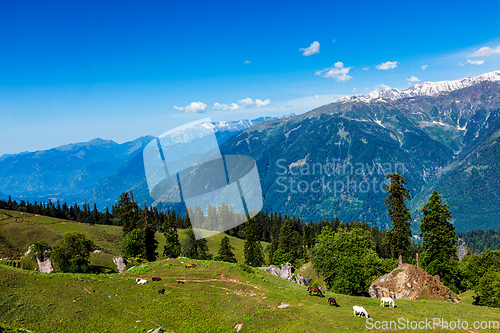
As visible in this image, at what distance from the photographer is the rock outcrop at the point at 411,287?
35.8 metres

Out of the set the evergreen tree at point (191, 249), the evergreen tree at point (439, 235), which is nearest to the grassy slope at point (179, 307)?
the evergreen tree at point (439, 235)

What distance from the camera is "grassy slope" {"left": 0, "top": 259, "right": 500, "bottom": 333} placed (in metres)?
22.3

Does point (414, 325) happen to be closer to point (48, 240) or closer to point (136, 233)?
point (136, 233)

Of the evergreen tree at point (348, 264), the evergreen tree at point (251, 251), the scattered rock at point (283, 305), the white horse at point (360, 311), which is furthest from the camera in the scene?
the evergreen tree at point (251, 251)

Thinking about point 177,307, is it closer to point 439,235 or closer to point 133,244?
point 133,244

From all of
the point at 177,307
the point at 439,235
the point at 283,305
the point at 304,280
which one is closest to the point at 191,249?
the point at 304,280

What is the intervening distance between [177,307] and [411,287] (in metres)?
31.7

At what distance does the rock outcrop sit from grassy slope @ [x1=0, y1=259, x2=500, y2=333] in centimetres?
824

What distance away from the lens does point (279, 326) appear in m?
22.5

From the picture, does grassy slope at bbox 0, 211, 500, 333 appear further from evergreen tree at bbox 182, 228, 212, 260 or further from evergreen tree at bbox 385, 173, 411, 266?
evergreen tree at bbox 182, 228, 212, 260

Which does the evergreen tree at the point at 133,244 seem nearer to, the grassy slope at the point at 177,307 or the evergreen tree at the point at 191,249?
the evergreen tree at the point at 191,249

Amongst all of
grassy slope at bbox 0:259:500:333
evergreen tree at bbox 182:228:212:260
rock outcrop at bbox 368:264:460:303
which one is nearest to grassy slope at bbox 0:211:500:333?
grassy slope at bbox 0:259:500:333

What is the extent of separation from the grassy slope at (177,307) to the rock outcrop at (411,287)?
27.0 feet

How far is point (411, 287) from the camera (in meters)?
36.6
